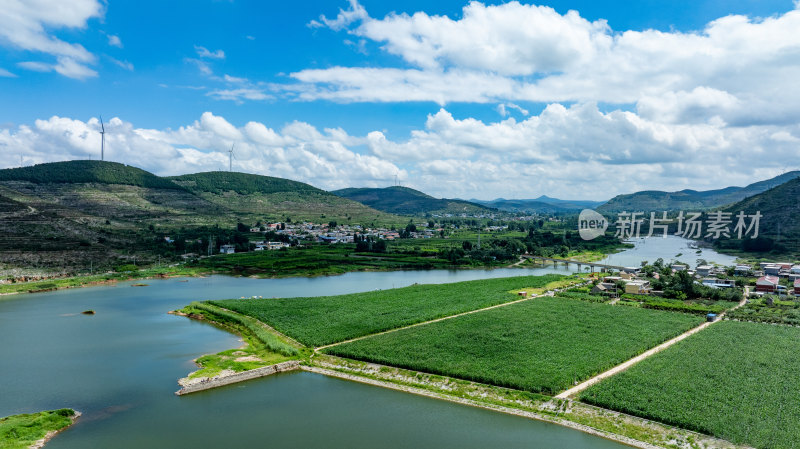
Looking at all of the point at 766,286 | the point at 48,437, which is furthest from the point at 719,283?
the point at 48,437

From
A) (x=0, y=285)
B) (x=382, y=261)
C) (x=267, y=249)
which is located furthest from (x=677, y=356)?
(x=267, y=249)

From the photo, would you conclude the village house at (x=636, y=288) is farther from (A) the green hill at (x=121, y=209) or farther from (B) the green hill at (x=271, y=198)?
(B) the green hill at (x=271, y=198)

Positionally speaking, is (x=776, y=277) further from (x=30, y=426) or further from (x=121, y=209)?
(x=121, y=209)

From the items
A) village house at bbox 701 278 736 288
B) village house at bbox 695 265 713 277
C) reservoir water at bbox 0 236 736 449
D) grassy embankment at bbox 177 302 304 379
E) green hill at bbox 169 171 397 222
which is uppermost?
green hill at bbox 169 171 397 222

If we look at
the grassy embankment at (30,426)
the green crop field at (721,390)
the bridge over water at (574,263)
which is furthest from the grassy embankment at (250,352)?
the bridge over water at (574,263)

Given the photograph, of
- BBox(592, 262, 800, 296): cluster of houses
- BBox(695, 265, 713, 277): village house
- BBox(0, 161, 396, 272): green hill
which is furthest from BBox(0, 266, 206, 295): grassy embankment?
BBox(695, 265, 713, 277): village house

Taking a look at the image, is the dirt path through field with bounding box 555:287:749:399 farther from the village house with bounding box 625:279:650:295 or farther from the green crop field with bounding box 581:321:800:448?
the village house with bounding box 625:279:650:295
